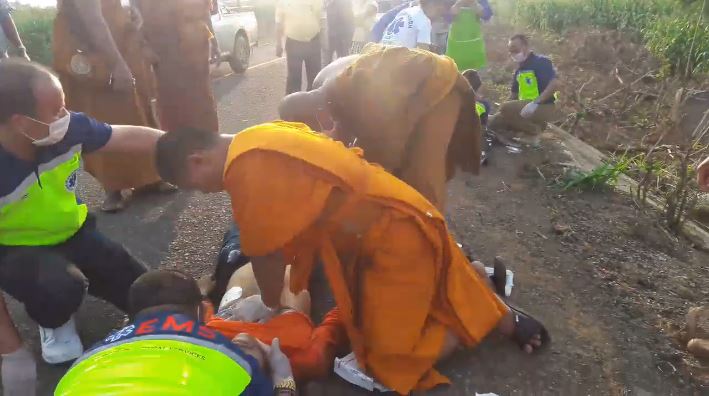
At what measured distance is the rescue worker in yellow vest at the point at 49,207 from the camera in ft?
6.52

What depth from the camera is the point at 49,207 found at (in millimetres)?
2178

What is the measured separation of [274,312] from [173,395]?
35.6 inches

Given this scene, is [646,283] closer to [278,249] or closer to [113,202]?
[278,249]

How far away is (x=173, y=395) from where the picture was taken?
1.30 metres

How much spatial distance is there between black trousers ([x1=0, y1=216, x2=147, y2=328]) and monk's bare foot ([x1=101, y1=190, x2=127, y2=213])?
1125mm

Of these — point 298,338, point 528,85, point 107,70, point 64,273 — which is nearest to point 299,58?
point 528,85

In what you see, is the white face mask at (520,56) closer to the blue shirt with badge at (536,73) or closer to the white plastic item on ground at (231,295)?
the blue shirt with badge at (536,73)

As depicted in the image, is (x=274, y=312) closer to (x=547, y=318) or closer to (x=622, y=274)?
(x=547, y=318)

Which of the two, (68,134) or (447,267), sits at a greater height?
(68,134)

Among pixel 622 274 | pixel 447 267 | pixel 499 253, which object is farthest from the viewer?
pixel 499 253

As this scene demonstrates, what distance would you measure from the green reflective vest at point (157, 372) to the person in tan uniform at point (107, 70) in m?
2.14

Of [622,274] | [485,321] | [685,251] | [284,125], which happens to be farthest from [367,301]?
[685,251]

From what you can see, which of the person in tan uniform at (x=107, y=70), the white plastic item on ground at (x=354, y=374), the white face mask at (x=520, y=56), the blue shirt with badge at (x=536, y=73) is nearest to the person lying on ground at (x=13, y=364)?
the white plastic item on ground at (x=354, y=374)

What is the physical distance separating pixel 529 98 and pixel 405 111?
3.16 m
